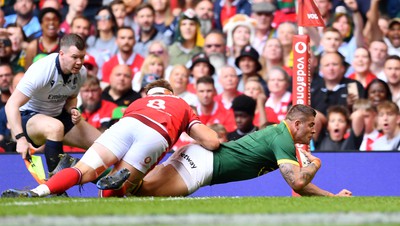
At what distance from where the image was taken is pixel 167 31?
14.1 metres

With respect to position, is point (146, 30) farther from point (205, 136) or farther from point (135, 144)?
point (135, 144)

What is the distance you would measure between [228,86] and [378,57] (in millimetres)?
1963

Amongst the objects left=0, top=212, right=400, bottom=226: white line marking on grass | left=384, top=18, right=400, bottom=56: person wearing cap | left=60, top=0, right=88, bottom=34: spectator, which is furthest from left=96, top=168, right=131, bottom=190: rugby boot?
left=60, top=0, right=88, bottom=34: spectator

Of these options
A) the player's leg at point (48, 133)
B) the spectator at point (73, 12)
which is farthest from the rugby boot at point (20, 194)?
the spectator at point (73, 12)

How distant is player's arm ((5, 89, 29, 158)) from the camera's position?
938cm

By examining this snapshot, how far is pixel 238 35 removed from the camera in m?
13.6

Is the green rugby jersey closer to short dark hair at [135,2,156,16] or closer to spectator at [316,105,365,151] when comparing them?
spectator at [316,105,365,151]

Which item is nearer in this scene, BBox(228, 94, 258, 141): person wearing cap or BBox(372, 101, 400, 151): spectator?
BBox(372, 101, 400, 151): spectator

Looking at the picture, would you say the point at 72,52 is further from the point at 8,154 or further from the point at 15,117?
the point at 8,154

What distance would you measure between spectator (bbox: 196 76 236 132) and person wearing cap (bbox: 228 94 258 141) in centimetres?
33

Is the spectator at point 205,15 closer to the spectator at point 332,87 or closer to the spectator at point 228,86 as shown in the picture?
the spectator at point 228,86

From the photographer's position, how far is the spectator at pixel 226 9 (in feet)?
45.9

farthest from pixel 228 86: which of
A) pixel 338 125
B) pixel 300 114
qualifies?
pixel 300 114

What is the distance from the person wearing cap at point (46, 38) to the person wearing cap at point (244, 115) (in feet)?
9.84
